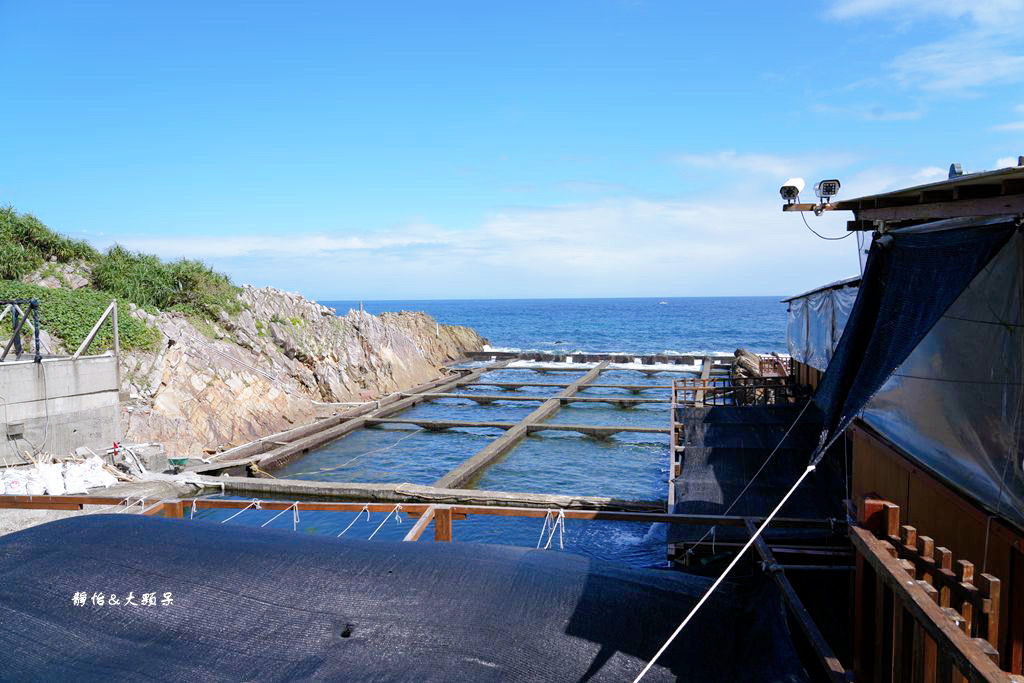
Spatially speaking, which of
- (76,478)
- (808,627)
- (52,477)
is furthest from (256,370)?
(808,627)

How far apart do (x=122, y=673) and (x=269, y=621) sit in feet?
2.43

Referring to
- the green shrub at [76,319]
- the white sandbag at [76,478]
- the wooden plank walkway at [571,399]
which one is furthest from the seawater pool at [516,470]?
the green shrub at [76,319]

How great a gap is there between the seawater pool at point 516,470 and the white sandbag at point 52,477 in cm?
254

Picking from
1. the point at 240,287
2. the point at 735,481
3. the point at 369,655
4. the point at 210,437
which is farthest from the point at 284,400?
the point at 369,655

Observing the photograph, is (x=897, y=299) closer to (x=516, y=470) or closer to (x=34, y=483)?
(x=34, y=483)

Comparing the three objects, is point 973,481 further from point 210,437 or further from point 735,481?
point 210,437

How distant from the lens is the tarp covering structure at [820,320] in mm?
11625

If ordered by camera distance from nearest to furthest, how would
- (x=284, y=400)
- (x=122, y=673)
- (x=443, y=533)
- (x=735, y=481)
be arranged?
(x=122, y=673) → (x=443, y=533) → (x=735, y=481) → (x=284, y=400)

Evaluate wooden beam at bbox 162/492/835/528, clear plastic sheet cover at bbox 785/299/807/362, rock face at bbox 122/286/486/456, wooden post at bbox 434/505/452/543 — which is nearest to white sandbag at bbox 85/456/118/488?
rock face at bbox 122/286/486/456

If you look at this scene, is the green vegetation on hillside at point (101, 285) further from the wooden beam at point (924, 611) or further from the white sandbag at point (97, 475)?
the wooden beam at point (924, 611)

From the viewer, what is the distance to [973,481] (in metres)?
4.25

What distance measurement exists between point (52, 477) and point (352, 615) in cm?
1041

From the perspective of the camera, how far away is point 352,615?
383cm

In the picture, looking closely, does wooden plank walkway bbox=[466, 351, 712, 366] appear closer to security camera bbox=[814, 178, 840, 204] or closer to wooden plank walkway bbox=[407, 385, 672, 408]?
wooden plank walkway bbox=[407, 385, 672, 408]
